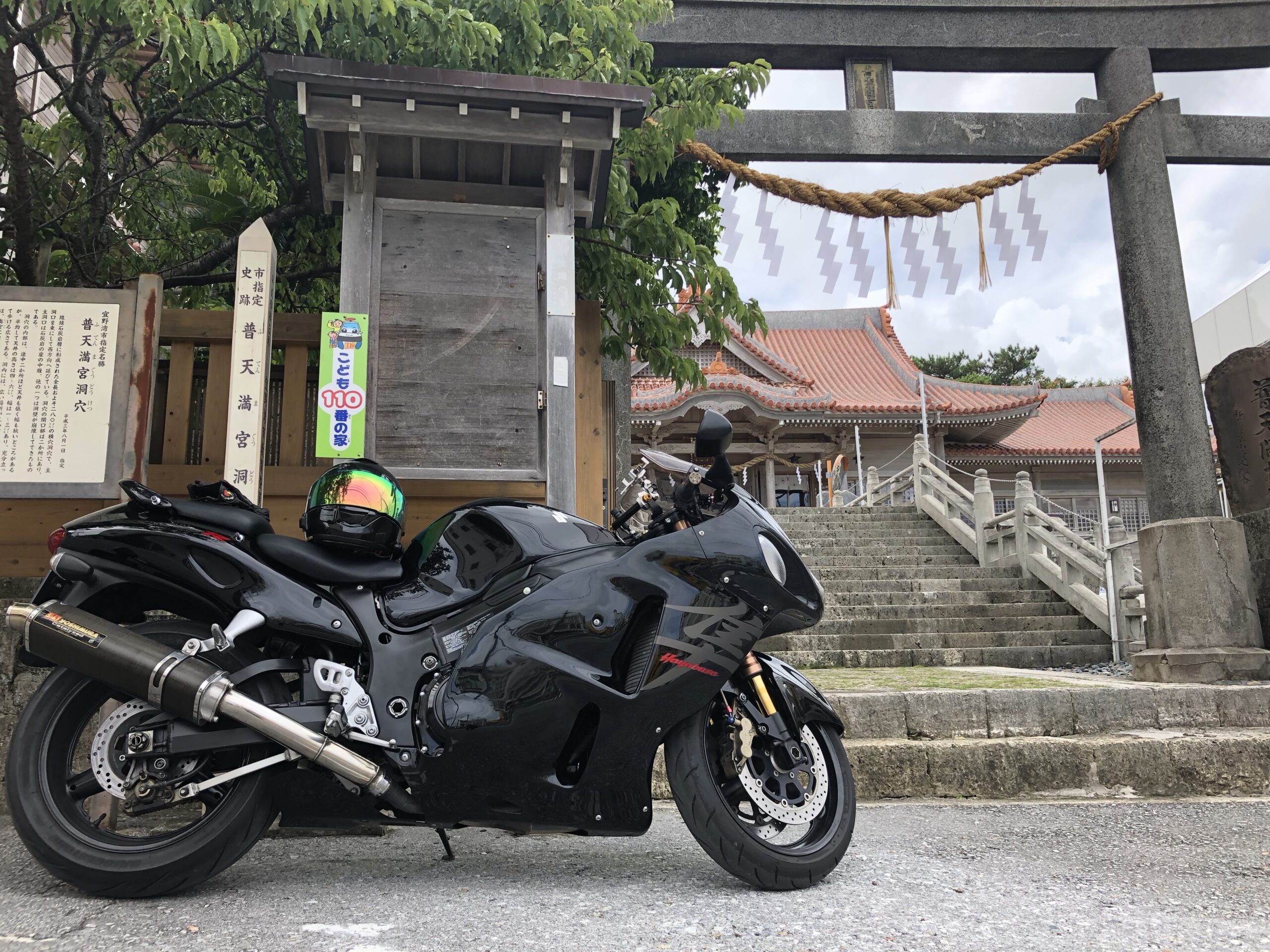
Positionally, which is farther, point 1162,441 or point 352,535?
point 1162,441

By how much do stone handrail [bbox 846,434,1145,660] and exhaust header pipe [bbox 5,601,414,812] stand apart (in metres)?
8.51

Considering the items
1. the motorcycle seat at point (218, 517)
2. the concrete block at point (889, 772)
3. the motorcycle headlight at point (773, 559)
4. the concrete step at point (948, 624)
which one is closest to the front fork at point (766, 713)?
the motorcycle headlight at point (773, 559)

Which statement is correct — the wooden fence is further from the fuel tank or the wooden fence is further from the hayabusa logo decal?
the hayabusa logo decal

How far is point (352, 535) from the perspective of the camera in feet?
8.87

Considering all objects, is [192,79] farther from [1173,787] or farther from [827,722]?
[1173,787]

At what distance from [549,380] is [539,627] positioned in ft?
7.45

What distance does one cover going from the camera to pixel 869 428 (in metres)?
21.1

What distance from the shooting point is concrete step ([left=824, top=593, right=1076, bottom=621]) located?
10008mm

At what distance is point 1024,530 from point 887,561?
6.06 feet

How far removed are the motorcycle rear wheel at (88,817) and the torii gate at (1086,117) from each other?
729cm

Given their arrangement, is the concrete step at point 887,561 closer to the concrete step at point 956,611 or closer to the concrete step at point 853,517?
the concrete step at point 956,611

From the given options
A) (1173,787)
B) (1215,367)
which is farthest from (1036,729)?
(1215,367)

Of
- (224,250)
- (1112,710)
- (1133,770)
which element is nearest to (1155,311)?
(1112,710)

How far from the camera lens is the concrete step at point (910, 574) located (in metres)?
11.2
